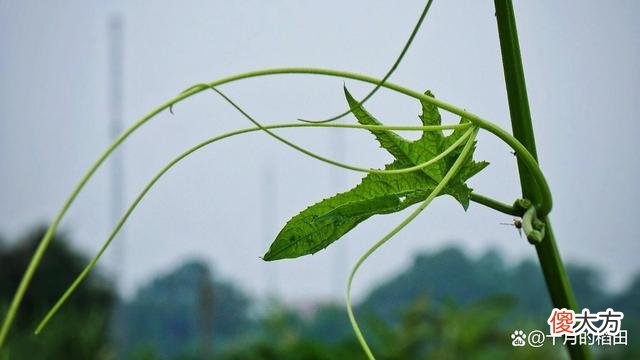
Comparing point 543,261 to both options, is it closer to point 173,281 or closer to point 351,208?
point 351,208

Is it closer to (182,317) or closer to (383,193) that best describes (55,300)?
(182,317)

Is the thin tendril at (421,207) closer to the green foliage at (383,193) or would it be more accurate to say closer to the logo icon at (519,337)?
the green foliage at (383,193)

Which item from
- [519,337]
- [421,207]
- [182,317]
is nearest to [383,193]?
[421,207]

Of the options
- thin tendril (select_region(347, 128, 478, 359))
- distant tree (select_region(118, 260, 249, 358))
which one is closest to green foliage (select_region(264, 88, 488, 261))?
thin tendril (select_region(347, 128, 478, 359))

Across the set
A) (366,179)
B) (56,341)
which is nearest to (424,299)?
(56,341)

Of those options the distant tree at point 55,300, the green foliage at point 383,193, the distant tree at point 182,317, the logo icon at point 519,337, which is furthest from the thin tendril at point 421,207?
the distant tree at point 182,317
